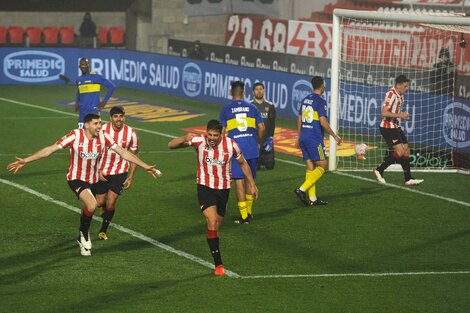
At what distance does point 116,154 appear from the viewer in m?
16.7

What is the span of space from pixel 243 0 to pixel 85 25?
22.0 feet

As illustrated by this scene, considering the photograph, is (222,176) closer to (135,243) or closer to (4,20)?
(135,243)

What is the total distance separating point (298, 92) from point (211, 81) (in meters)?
5.06

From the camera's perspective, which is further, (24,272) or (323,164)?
→ (323,164)

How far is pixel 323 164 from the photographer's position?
19594mm

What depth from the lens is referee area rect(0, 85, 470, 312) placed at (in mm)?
13281

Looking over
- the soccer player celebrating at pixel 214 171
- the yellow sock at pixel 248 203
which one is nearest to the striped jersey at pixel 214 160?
the soccer player celebrating at pixel 214 171

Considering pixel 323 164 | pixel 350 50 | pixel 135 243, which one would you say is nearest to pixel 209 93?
pixel 350 50

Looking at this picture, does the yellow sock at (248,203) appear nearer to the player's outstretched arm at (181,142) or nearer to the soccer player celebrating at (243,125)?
the soccer player celebrating at (243,125)

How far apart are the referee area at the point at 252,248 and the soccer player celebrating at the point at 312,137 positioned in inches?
13.6

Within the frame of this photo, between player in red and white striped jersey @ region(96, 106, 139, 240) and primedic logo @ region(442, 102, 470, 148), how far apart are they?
9732mm

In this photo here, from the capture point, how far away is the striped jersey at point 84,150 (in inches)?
615

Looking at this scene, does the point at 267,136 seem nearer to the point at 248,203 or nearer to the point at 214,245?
the point at 248,203

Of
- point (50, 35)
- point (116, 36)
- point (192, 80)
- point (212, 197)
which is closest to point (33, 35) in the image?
point (50, 35)
